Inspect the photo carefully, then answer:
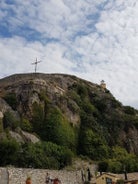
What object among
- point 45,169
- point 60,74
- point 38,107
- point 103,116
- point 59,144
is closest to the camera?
point 45,169

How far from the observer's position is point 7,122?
2384 inches

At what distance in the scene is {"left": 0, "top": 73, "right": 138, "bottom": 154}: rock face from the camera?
68562 millimetres

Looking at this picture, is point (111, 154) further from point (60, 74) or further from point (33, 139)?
point (60, 74)

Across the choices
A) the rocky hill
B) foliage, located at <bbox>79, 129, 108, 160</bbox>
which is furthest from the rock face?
foliage, located at <bbox>79, 129, 108, 160</bbox>

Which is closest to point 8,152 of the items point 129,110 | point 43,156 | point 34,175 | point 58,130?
point 43,156

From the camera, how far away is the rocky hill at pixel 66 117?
213 ft

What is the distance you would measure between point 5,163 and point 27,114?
17706 millimetres

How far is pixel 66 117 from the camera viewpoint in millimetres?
71562

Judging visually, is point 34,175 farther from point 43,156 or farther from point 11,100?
point 11,100

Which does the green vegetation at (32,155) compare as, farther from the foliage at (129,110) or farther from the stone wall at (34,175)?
the foliage at (129,110)

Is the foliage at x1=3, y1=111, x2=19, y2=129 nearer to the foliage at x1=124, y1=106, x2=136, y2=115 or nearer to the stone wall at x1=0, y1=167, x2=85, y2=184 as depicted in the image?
the stone wall at x1=0, y1=167, x2=85, y2=184

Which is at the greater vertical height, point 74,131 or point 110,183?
point 74,131

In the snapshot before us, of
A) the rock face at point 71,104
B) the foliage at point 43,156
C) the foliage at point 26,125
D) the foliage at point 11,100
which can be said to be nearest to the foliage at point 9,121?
the rock face at point 71,104

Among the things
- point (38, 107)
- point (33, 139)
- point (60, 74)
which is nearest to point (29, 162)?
point (33, 139)
